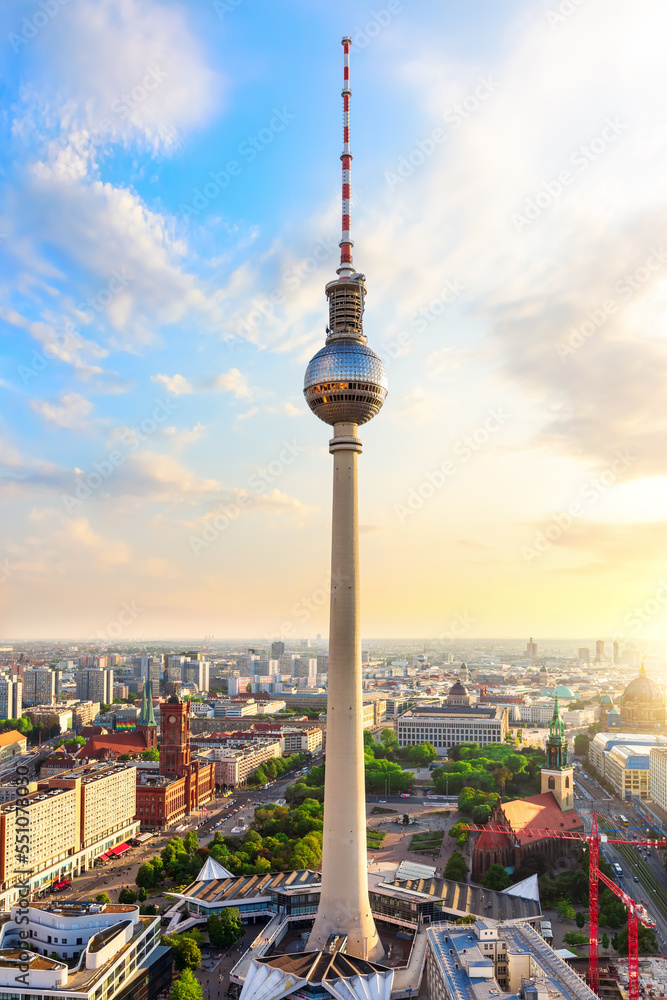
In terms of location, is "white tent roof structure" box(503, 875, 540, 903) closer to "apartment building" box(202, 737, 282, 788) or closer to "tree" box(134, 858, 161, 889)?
"tree" box(134, 858, 161, 889)

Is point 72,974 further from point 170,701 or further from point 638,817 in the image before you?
point 638,817

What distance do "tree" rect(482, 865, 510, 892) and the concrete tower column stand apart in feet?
62.1

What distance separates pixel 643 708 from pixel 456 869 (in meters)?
103

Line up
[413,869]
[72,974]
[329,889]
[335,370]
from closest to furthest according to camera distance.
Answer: [72,974] → [329,889] → [335,370] → [413,869]

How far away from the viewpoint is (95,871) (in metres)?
80.8

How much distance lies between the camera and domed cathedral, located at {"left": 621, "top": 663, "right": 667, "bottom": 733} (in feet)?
528

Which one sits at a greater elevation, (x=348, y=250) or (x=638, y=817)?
(x=348, y=250)

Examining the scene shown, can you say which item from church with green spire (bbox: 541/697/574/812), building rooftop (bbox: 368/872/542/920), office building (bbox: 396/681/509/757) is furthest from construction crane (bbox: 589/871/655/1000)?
office building (bbox: 396/681/509/757)

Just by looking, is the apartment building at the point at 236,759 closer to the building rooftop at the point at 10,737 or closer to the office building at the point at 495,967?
the building rooftop at the point at 10,737

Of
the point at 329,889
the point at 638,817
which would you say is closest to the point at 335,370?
the point at 329,889

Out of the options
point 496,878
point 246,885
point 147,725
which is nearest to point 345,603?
point 246,885

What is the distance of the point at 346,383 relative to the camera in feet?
190

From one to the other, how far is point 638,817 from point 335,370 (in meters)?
73.7

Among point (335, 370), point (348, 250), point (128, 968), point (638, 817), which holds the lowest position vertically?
point (638, 817)
